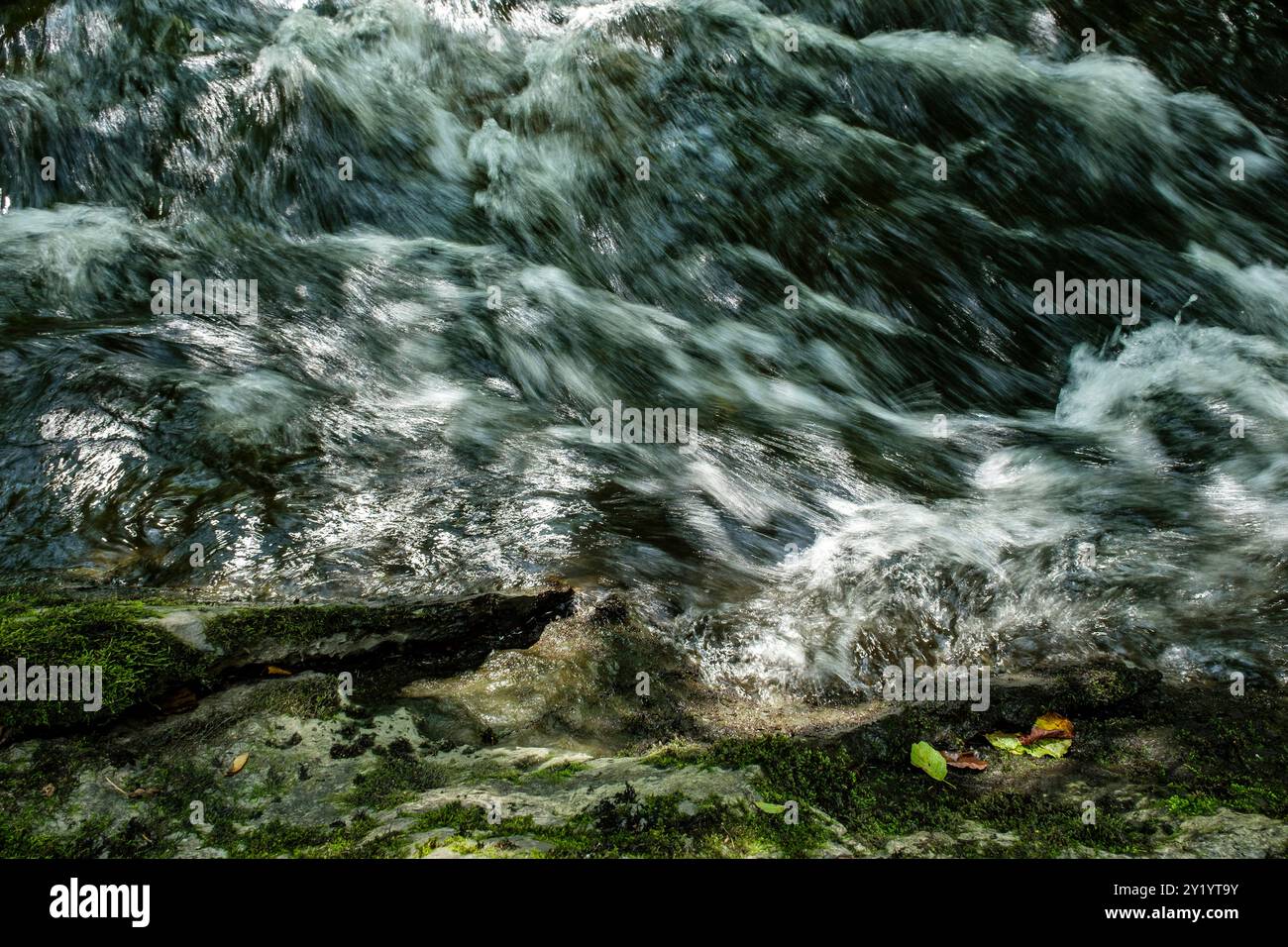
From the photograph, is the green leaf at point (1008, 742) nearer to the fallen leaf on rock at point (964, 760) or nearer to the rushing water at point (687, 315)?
the fallen leaf on rock at point (964, 760)

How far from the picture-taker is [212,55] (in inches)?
313

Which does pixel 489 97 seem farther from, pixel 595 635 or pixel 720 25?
pixel 595 635

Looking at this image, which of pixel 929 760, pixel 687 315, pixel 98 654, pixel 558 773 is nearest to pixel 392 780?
pixel 558 773

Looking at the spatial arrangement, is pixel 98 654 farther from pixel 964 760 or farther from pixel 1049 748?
pixel 1049 748

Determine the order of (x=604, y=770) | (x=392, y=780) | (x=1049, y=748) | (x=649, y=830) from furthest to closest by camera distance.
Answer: (x=1049, y=748) < (x=604, y=770) < (x=392, y=780) < (x=649, y=830)

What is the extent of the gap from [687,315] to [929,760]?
13.8 ft

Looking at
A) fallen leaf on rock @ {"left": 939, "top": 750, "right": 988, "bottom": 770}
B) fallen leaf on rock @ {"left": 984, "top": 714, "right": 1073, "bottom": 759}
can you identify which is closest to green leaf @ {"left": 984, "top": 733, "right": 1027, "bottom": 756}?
fallen leaf on rock @ {"left": 984, "top": 714, "right": 1073, "bottom": 759}

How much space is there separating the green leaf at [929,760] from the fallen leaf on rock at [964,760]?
0.09ft

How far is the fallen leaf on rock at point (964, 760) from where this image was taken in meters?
3.20

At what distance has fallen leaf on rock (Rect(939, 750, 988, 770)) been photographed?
3199mm

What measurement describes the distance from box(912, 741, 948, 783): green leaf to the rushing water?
0.78m

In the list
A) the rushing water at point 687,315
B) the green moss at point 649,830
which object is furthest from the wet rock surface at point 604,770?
the rushing water at point 687,315

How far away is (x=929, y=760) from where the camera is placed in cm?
316

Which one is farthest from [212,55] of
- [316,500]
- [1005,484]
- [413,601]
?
[1005,484]
